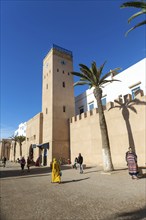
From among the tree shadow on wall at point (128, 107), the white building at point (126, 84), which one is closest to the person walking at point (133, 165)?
the tree shadow on wall at point (128, 107)

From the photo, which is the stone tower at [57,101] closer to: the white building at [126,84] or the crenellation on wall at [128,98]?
the white building at [126,84]

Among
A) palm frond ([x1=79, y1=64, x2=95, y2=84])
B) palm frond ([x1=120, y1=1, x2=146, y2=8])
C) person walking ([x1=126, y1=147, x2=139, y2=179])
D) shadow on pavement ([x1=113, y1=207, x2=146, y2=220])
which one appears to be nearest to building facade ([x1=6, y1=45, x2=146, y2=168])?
palm frond ([x1=79, y1=64, x2=95, y2=84])

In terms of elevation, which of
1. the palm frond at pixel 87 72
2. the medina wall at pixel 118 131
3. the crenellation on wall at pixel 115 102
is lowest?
the medina wall at pixel 118 131

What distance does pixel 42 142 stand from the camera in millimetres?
30906

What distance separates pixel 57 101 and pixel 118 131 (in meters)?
13.1

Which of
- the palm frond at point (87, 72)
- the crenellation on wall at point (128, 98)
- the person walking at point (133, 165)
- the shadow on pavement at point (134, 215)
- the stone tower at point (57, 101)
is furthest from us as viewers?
the stone tower at point (57, 101)

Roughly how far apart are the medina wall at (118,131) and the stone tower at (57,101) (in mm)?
2924

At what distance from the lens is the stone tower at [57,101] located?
2723cm

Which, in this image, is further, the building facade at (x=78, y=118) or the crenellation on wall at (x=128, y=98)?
the crenellation on wall at (x=128, y=98)

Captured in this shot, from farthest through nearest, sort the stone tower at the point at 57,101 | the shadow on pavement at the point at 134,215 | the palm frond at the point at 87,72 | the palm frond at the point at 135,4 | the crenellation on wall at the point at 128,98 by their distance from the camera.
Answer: the stone tower at the point at 57,101 → the crenellation on wall at the point at 128,98 → the palm frond at the point at 87,72 → the palm frond at the point at 135,4 → the shadow on pavement at the point at 134,215

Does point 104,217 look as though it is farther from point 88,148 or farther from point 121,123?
point 88,148

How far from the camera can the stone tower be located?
89.3ft

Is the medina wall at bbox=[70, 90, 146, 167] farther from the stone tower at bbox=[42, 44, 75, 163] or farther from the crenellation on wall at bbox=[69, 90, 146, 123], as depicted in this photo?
the stone tower at bbox=[42, 44, 75, 163]

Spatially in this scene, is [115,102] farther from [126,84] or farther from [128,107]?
[126,84]
